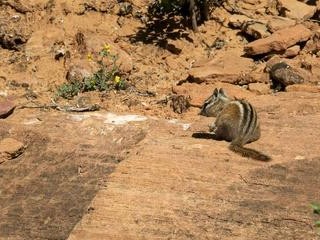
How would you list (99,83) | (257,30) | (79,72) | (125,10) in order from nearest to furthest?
(99,83) < (79,72) < (257,30) < (125,10)

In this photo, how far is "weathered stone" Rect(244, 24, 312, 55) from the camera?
8.22 meters

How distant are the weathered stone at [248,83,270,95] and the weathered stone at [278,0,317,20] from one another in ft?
5.79

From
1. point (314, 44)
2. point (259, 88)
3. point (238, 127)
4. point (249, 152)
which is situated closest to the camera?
point (249, 152)

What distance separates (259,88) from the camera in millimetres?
7652

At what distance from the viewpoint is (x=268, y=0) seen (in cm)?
945

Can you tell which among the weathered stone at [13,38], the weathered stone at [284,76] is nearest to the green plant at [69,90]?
the weathered stone at [13,38]

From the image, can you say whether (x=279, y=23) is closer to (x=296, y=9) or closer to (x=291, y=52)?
(x=296, y=9)

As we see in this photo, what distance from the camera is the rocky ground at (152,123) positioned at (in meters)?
5.39

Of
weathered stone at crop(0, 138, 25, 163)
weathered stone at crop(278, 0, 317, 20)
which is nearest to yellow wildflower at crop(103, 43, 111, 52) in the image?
weathered stone at crop(0, 138, 25, 163)

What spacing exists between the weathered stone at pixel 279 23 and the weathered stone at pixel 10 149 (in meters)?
4.01

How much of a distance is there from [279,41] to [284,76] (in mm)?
820

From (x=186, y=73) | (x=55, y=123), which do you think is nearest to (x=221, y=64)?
(x=186, y=73)

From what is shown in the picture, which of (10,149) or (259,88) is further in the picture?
(259,88)

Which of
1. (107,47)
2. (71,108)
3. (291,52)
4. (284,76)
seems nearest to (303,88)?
(284,76)
